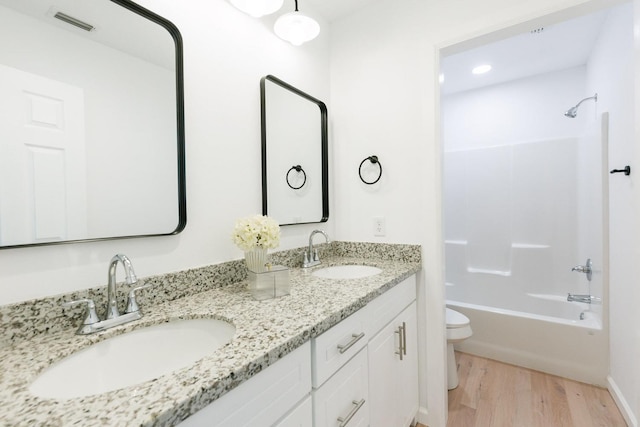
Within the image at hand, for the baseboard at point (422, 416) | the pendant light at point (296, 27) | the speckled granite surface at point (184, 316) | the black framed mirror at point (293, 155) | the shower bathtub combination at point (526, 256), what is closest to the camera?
the speckled granite surface at point (184, 316)

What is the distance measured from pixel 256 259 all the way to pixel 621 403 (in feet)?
7.17

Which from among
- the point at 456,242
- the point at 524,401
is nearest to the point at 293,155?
the point at 524,401

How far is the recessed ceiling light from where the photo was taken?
8.25 feet

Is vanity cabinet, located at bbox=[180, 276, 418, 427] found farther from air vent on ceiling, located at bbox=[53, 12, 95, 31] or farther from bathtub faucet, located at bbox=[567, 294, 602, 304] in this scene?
bathtub faucet, located at bbox=[567, 294, 602, 304]

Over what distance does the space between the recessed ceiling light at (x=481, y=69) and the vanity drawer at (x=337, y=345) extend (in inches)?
99.0

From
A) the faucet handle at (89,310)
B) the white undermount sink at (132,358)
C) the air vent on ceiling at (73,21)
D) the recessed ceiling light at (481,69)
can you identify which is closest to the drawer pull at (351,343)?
the white undermount sink at (132,358)

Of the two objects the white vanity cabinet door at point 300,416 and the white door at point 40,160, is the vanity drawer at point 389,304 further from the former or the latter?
the white door at point 40,160

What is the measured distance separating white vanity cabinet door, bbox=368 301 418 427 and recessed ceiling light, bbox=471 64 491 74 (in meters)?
2.22

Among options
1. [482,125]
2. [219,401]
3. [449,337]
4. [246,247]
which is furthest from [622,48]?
[219,401]

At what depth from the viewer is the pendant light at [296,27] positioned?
1327 mm

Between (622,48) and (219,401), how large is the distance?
251 centimetres

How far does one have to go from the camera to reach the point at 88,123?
859 millimetres

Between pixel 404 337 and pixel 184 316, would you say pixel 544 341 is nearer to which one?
pixel 404 337

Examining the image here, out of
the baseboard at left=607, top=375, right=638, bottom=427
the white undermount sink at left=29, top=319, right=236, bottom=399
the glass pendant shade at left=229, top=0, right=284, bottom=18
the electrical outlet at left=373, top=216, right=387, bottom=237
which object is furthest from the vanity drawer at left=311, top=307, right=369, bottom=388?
the baseboard at left=607, top=375, right=638, bottom=427
